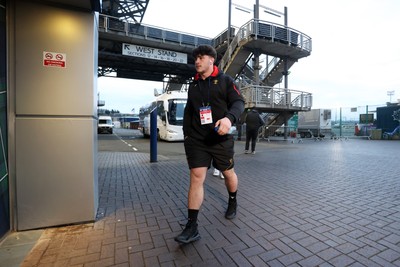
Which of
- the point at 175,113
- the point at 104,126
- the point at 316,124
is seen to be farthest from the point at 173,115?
the point at 104,126

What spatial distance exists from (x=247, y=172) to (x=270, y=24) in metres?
14.5

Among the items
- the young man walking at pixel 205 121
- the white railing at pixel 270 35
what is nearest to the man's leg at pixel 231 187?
the young man walking at pixel 205 121

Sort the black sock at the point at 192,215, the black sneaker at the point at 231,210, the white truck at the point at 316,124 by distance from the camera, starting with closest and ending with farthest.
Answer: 1. the black sock at the point at 192,215
2. the black sneaker at the point at 231,210
3. the white truck at the point at 316,124

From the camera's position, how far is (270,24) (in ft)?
55.1

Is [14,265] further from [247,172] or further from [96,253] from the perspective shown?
[247,172]

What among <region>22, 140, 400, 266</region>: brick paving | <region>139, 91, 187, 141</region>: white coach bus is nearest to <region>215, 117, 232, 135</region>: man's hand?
<region>22, 140, 400, 266</region>: brick paving

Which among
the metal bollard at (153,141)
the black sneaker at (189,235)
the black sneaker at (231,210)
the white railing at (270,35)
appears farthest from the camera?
the white railing at (270,35)

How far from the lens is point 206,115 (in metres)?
2.45

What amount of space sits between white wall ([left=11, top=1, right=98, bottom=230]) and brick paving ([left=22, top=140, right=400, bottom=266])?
333 millimetres

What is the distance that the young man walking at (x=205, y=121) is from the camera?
247 cm

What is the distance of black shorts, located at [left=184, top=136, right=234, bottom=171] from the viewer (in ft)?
8.22

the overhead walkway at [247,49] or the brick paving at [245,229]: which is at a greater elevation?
the overhead walkway at [247,49]

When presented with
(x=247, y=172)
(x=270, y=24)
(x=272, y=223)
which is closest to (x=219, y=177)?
(x=247, y=172)

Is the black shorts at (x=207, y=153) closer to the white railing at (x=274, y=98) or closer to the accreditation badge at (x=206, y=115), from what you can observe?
the accreditation badge at (x=206, y=115)
